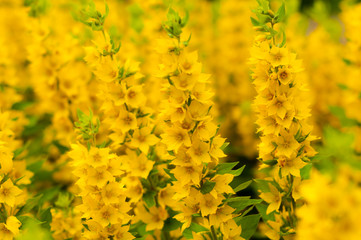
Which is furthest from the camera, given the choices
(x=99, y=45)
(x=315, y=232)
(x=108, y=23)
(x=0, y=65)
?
(x=108, y=23)

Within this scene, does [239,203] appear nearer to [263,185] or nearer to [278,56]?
[263,185]

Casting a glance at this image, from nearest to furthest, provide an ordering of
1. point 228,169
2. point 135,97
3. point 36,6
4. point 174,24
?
point 174,24
point 228,169
point 135,97
point 36,6

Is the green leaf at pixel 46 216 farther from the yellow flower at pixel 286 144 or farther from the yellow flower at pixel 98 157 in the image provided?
the yellow flower at pixel 286 144

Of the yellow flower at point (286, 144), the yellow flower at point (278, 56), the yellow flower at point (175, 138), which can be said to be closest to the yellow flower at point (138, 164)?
the yellow flower at point (175, 138)

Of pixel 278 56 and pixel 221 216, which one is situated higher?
pixel 278 56

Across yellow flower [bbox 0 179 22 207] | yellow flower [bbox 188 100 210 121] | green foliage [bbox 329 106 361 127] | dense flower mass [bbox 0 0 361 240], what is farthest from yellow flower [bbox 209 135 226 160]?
green foliage [bbox 329 106 361 127]

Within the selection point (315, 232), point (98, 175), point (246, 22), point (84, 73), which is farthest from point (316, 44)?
point (315, 232)

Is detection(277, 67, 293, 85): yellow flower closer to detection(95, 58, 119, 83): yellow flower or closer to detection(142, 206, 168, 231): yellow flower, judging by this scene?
detection(95, 58, 119, 83): yellow flower

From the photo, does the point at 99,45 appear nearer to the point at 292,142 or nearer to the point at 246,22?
the point at 292,142

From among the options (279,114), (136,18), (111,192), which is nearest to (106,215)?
(111,192)

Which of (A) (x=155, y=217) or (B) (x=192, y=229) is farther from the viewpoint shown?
(A) (x=155, y=217)
